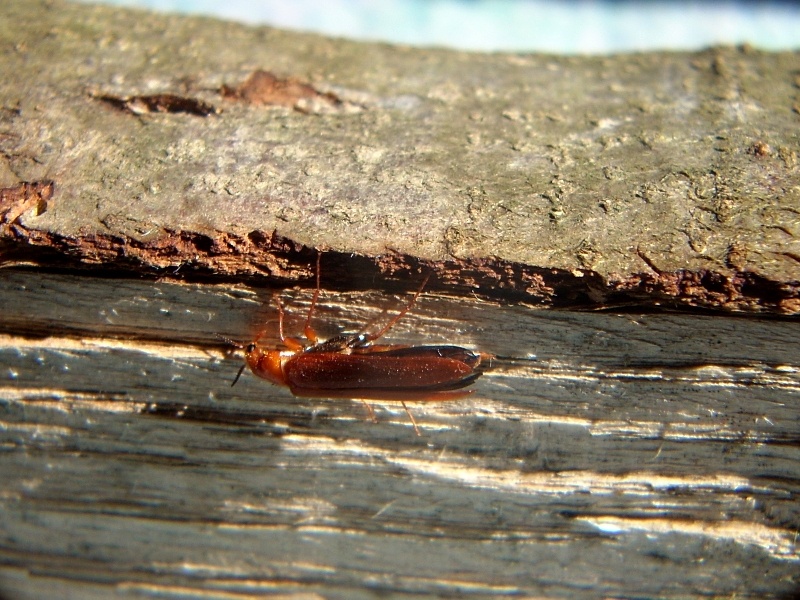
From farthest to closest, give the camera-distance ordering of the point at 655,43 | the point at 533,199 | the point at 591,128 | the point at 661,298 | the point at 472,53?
the point at 655,43 < the point at 472,53 < the point at 591,128 < the point at 533,199 < the point at 661,298

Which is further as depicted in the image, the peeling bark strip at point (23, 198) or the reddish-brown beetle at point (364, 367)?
the reddish-brown beetle at point (364, 367)

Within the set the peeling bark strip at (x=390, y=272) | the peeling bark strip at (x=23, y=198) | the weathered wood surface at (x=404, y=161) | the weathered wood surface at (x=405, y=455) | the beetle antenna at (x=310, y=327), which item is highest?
the weathered wood surface at (x=404, y=161)

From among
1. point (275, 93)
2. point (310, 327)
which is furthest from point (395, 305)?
point (275, 93)

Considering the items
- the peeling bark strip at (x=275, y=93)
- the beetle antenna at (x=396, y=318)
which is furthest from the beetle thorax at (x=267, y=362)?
the peeling bark strip at (x=275, y=93)

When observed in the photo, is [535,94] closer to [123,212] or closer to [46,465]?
[123,212]

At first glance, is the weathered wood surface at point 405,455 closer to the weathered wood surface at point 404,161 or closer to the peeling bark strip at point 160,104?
the weathered wood surface at point 404,161

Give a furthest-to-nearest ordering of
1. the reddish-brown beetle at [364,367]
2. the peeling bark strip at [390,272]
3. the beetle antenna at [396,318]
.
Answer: the reddish-brown beetle at [364,367] → the beetle antenna at [396,318] → the peeling bark strip at [390,272]

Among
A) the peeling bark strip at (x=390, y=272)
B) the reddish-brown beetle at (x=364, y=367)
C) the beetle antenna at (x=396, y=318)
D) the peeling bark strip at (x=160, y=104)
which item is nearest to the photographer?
the peeling bark strip at (x=390, y=272)

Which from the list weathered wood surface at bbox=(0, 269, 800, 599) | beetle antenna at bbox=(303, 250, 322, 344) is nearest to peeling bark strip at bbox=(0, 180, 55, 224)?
weathered wood surface at bbox=(0, 269, 800, 599)

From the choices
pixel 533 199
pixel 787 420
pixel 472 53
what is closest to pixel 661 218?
pixel 533 199
